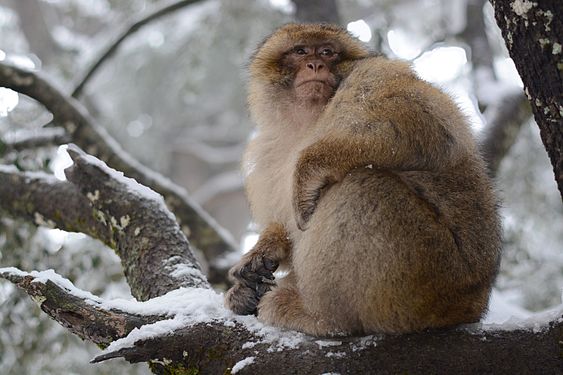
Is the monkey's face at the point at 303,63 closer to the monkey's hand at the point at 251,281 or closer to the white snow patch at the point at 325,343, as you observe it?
the monkey's hand at the point at 251,281

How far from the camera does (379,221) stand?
2936mm

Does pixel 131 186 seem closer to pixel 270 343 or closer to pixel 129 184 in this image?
pixel 129 184

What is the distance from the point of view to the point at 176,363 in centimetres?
290

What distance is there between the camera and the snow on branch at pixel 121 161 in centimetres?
567

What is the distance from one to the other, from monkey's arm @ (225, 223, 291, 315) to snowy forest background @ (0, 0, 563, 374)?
1.12m

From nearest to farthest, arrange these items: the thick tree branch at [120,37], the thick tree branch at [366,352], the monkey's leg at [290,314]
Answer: the thick tree branch at [366,352], the monkey's leg at [290,314], the thick tree branch at [120,37]

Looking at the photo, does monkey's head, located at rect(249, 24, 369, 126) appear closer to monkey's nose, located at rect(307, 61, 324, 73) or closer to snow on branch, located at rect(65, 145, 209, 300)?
monkey's nose, located at rect(307, 61, 324, 73)

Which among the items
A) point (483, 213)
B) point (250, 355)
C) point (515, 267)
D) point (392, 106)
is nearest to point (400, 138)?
point (392, 106)

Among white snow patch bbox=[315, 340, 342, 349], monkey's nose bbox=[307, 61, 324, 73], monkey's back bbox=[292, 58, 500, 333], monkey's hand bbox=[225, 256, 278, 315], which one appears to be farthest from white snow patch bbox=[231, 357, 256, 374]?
monkey's nose bbox=[307, 61, 324, 73]

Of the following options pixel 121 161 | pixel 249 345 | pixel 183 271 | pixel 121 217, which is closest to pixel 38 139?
pixel 121 161

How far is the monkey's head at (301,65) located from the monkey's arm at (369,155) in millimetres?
536

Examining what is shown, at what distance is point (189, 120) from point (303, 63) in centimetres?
1664

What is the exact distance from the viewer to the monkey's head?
3648mm

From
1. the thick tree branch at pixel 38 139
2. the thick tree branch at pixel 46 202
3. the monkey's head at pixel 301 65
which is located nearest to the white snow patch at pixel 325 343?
the monkey's head at pixel 301 65
